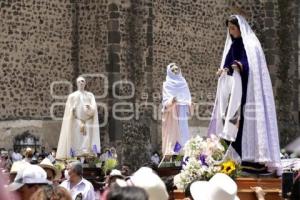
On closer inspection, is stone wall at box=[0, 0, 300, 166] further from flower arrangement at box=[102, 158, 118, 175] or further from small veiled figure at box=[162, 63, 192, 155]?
flower arrangement at box=[102, 158, 118, 175]

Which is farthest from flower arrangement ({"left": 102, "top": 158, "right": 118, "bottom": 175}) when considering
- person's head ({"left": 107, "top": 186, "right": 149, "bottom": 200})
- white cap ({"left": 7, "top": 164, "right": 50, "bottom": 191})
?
person's head ({"left": 107, "top": 186, "right": 149, "bottom": 200})

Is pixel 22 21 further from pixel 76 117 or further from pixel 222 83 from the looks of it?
pixel 222 83

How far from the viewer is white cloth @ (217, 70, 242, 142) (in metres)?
9.60

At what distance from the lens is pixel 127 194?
4.32m

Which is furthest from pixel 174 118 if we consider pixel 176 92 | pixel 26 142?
pixel 26 142

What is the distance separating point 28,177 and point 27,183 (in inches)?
1.8

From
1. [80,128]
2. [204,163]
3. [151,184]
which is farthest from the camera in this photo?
[80,128]

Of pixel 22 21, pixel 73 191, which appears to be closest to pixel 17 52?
pixel 22 21

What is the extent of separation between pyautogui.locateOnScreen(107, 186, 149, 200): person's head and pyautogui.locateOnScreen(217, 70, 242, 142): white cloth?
5.21m


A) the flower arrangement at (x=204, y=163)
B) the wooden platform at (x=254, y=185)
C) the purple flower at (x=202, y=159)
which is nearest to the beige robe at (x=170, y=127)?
the flower arrangement at (x=204, y=163)

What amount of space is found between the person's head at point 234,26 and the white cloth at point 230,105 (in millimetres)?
489

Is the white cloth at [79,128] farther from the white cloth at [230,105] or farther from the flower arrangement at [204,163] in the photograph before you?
the flower arrangement at [204,163]

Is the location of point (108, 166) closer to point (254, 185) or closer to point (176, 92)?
point (176, 92)

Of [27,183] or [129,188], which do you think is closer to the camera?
[129,188]
